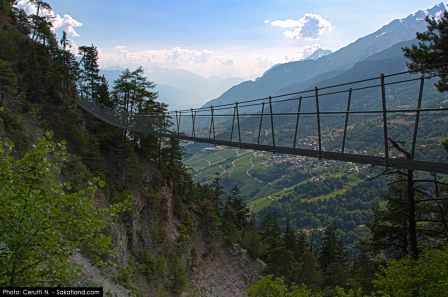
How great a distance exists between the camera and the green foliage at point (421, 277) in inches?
369

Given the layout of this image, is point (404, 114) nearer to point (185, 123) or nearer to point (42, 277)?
point (42, 277)

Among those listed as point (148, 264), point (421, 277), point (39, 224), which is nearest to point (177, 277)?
point (148, 264)

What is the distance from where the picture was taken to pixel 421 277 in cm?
977

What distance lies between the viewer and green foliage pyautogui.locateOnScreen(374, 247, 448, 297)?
938 centimetres

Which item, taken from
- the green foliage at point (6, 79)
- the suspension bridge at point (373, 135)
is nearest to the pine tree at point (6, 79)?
the green foliage at point (6, 79)

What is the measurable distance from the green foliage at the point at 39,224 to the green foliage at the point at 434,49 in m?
10.1

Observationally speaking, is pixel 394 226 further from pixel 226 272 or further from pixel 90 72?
pixel 90 72

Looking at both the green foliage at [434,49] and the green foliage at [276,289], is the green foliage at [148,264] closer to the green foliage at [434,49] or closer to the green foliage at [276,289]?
the green foliage at [276,289]

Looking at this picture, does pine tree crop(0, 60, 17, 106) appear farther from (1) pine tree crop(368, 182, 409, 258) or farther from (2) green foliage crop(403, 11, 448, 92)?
(1) pine tree crop(368, 182, 409, 258)

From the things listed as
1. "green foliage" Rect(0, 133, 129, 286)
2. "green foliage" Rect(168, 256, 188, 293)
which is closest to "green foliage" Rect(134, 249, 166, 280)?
"green foliage" Rect(168, 256, 188, 293)

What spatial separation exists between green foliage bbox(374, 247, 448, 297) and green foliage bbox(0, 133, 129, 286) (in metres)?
8.20

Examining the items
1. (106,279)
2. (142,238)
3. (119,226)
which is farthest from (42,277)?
(142,238)

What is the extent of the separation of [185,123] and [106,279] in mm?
9298

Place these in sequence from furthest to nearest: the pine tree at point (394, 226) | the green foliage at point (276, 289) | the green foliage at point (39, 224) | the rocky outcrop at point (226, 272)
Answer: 1. the rocky outcrop at point (226, 272)
2. the green foliage at point (276, 289)
3. the pine tree at point (394, 226)
4. the green foliage at point (39, 224)
